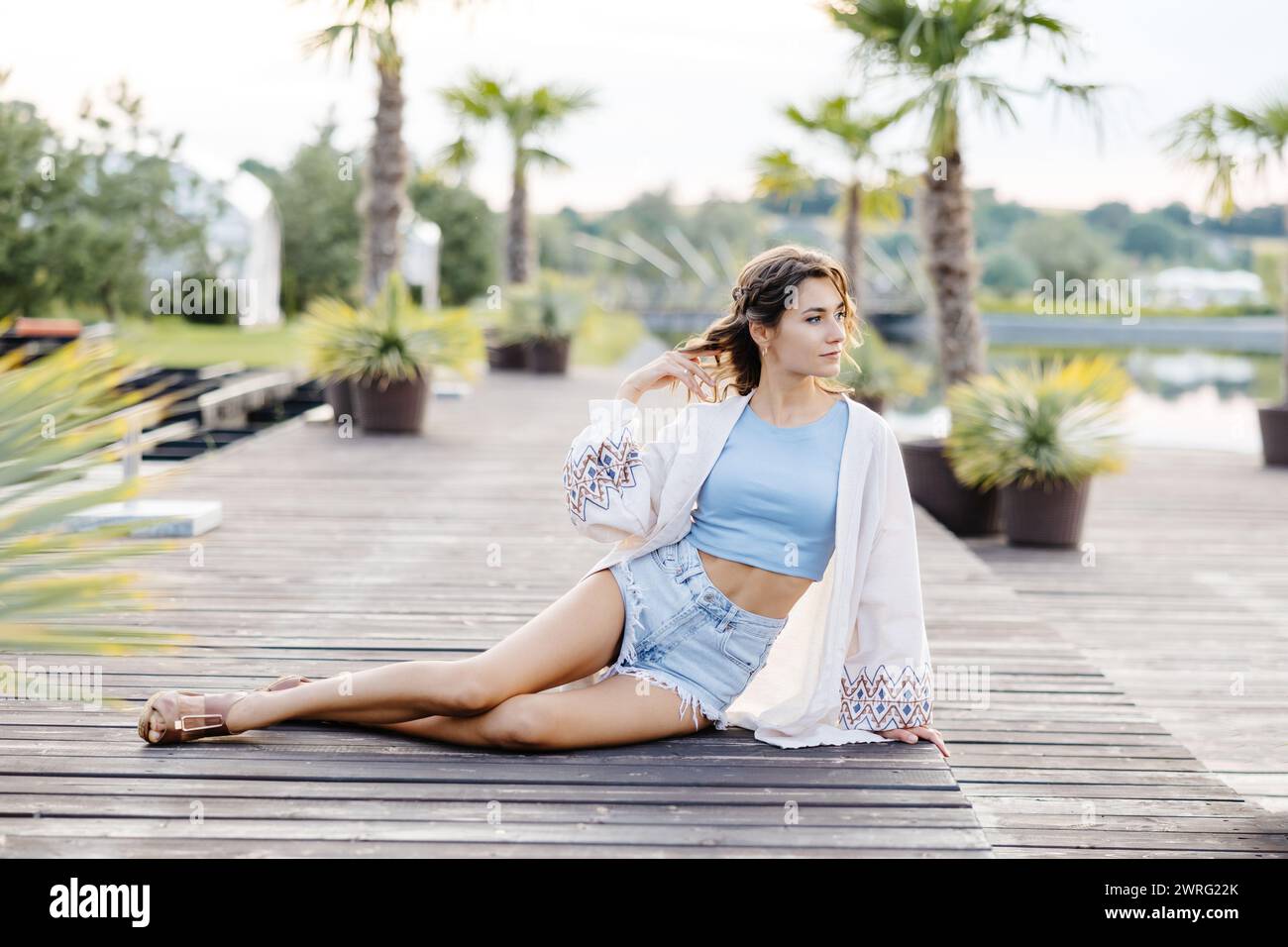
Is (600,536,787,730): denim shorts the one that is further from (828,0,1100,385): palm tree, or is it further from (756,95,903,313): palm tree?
(756,95,903,313): palm tree

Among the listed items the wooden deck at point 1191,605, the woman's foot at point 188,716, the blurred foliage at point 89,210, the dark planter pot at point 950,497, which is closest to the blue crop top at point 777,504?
the woman's foot at point 188,716

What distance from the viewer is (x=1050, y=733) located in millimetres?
3742

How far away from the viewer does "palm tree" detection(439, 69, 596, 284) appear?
19641 mm

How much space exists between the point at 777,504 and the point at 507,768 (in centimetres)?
90

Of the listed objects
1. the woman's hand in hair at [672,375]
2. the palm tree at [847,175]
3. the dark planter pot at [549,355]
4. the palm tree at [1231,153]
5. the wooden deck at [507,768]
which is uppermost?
the palm tree at [847,175]

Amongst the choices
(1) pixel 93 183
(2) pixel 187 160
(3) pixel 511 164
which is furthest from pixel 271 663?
(2) pixel 187 160

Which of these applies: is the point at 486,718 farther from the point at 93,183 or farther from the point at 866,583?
the point at 93,183

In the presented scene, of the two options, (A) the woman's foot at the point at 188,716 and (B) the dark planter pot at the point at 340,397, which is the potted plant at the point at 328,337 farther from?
(A) the woman's foot at the point at 188,716

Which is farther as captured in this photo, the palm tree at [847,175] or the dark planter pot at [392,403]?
the palm tree at [847,175]

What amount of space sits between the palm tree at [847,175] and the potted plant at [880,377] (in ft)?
13.8

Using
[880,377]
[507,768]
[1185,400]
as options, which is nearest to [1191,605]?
[507,768]

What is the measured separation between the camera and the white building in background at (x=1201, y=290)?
1807 inches

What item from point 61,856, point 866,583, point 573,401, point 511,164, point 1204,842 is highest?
point 511,164

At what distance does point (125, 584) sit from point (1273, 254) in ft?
201
